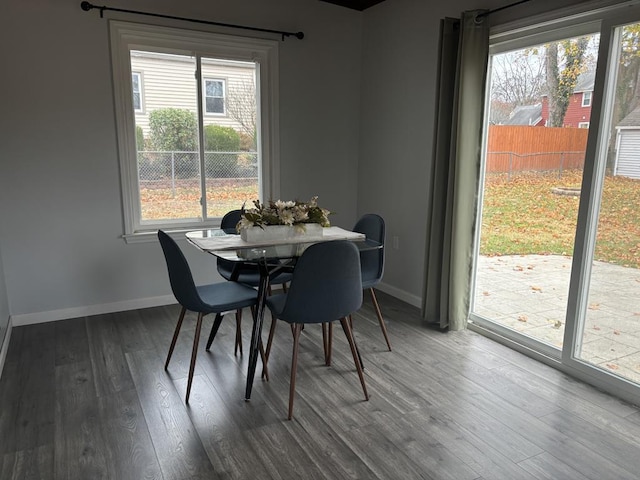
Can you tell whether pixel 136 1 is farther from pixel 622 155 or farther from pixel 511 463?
pixel 511 463

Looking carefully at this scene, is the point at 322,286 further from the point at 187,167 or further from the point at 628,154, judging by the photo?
A: the point at 187,167

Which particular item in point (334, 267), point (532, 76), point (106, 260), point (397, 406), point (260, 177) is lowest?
point (397, 406)

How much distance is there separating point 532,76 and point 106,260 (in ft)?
11.3

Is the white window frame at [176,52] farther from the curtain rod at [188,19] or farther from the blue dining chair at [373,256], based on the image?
the blue dining chair at [373,256]

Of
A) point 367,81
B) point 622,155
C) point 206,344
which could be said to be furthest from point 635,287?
point 367,81

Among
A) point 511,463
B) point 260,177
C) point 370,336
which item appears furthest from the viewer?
point 260,177

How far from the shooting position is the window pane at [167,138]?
366cm

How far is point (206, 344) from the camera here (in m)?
3.14

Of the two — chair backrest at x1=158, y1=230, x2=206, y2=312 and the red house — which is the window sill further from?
the red house

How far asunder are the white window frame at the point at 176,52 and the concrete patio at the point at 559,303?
6.86ft

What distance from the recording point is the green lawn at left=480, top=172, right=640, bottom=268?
2477 millimetres

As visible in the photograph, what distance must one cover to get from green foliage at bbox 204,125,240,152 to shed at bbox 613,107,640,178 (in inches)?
113

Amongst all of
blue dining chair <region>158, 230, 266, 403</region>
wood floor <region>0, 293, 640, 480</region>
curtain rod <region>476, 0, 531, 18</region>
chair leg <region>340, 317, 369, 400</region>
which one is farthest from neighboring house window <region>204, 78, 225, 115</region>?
chair leg <region>340, 317, 369, 400</region>

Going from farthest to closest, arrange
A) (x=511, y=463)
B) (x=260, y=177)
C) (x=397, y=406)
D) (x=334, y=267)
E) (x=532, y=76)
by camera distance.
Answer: (x=260, y=177), (x=532, y=76), (x=397, y=406), (x=334, y=267), (x=511, y=463)
